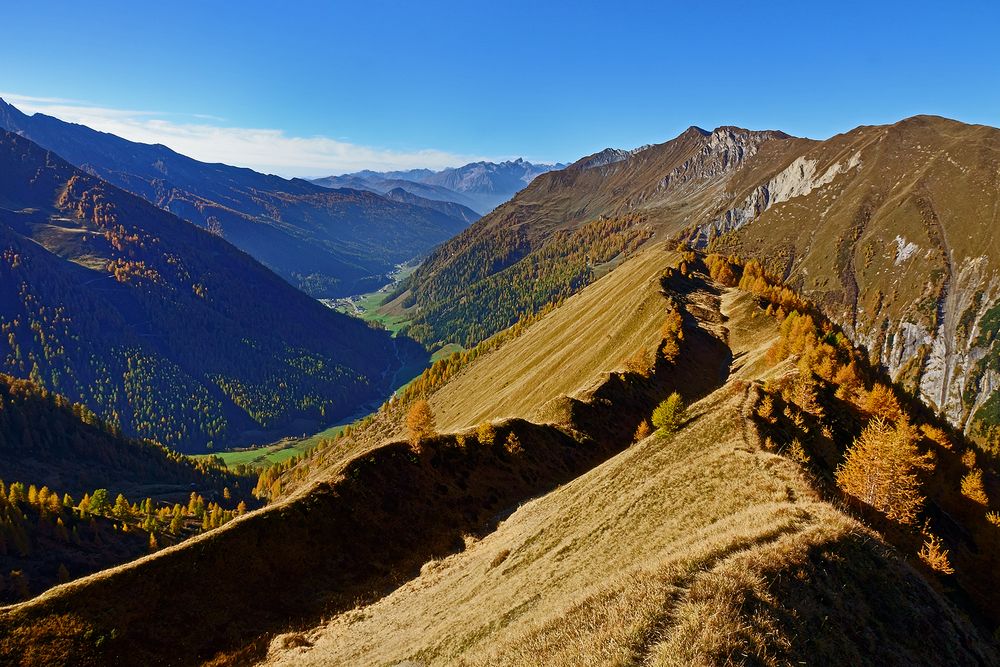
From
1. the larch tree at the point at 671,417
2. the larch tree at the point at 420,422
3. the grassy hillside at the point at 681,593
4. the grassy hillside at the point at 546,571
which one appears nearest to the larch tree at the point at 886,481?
the grassy hillside at the point at 546,571

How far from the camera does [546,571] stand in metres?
38.8

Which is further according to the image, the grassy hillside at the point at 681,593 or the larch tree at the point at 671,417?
the larch tree at the point at 671,417

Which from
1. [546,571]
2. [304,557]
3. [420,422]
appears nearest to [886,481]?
[546,571]

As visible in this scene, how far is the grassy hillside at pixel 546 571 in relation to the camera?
22.8 m

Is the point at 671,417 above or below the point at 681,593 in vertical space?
below

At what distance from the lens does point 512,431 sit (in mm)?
82750

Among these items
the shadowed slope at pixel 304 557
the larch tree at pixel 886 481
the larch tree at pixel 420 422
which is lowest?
the shadowed slope at pixel 304 557

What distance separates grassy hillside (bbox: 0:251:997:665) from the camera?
22781 millimetres

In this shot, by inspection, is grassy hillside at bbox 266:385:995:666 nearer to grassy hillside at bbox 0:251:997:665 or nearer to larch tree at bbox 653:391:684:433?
grassy hillside at bbox 0:251:997:665

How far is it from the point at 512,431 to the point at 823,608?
6091 cm

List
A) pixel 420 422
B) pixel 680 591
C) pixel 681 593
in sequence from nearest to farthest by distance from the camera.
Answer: pixel 681 593, pixel 680 591, pixel 420 422

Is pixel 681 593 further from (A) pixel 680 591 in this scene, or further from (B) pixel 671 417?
(B) pixel 671 417

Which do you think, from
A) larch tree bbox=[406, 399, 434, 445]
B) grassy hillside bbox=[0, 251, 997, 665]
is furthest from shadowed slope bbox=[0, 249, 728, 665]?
larch tree bbox=[406, 399, 434, 445]

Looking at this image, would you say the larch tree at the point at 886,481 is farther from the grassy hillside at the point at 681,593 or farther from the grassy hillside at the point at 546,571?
the grassy hillside at the point at 681,593
